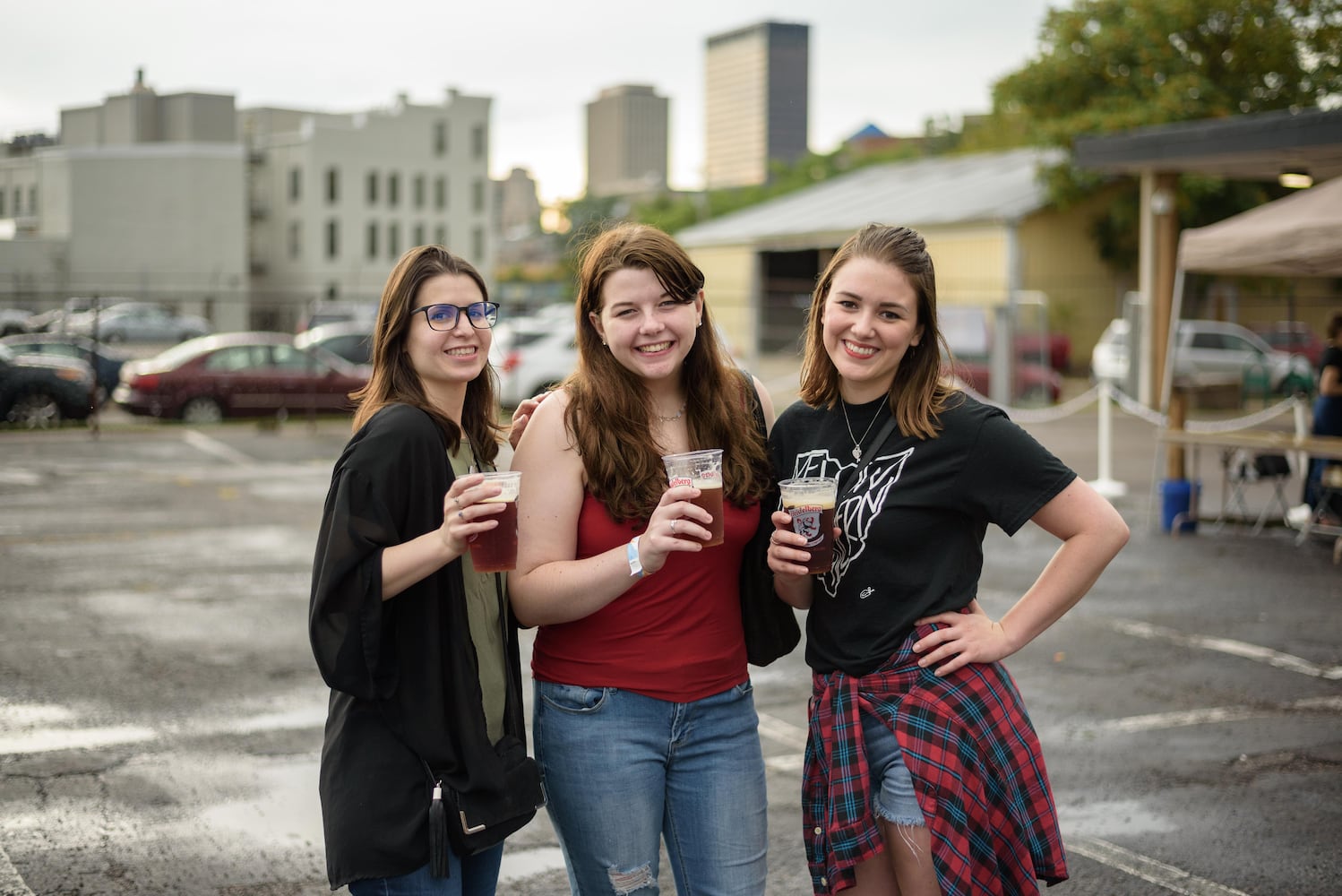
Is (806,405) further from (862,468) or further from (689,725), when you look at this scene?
(689,725)

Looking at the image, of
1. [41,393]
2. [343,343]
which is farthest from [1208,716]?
[343,343]

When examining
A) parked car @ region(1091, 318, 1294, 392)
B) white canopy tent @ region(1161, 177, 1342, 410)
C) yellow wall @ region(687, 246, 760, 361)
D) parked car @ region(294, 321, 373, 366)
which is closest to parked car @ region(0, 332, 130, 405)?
parked car @ region(294, 321, 373, 366)

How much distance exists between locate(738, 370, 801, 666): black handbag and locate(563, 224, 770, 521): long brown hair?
84 mm

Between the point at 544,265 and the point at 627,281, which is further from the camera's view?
the point at 544,265

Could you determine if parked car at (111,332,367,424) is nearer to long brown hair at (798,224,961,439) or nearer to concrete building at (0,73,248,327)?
long brown hair at (798,224,961,439)

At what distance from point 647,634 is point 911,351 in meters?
0.87

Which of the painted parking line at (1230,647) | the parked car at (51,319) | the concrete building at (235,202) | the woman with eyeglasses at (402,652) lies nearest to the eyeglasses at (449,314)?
the woman with eyeglasses at (402,652)

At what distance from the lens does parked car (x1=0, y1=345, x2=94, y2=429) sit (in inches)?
781

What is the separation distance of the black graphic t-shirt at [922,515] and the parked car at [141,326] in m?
35.1

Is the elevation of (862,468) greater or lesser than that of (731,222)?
lesser

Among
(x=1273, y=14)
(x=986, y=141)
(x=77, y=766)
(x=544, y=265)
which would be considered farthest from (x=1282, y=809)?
(x=544, y=265)

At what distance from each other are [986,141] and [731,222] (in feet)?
59.1

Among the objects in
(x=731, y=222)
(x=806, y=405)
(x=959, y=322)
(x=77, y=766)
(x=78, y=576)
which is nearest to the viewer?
(x=806, y=405)

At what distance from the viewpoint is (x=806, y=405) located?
307 centimetres
